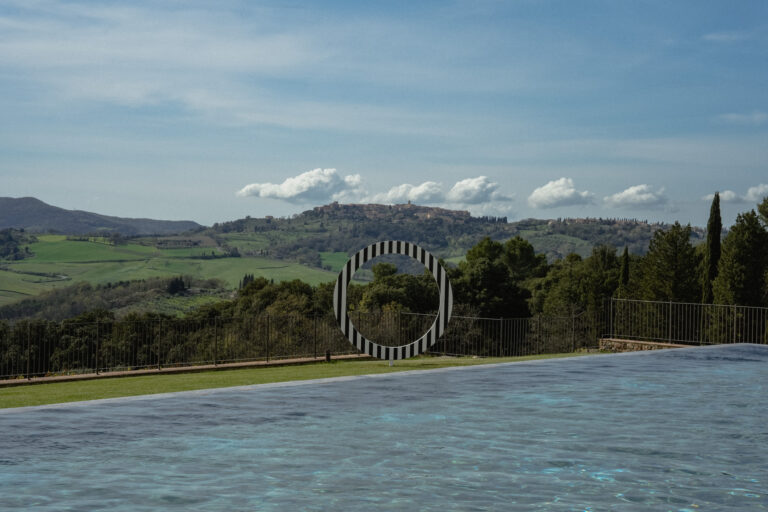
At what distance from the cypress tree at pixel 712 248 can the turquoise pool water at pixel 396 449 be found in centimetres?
2586

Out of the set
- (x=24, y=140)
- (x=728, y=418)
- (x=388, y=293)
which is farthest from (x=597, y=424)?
(x=24, y=140)

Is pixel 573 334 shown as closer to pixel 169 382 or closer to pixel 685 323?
pixel 685 323

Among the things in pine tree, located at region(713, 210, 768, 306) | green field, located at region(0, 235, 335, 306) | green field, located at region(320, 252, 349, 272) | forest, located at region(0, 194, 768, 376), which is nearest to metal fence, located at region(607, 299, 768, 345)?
forest, located at region(0, 194, 768, 376)

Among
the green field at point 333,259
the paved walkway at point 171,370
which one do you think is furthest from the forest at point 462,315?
the green field at point 333,259

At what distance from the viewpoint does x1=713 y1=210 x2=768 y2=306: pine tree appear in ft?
109

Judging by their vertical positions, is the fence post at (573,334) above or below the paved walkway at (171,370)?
above

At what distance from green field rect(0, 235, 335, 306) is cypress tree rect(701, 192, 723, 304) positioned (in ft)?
238

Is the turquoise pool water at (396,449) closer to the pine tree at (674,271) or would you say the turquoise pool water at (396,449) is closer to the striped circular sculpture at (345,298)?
the striped circular sculpture at (345,298)

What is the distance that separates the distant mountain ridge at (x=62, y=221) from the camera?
495 ft

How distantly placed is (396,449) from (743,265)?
30706mm

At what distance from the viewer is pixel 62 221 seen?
16050 centimetres

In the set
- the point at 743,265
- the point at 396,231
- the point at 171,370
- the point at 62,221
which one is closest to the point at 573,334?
the point at 171,370

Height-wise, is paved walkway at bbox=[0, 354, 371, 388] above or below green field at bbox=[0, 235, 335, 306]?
below

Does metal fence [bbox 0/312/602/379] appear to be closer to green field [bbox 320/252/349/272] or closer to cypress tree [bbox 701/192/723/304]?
cypress tree [bbox 701/192/723/304]
